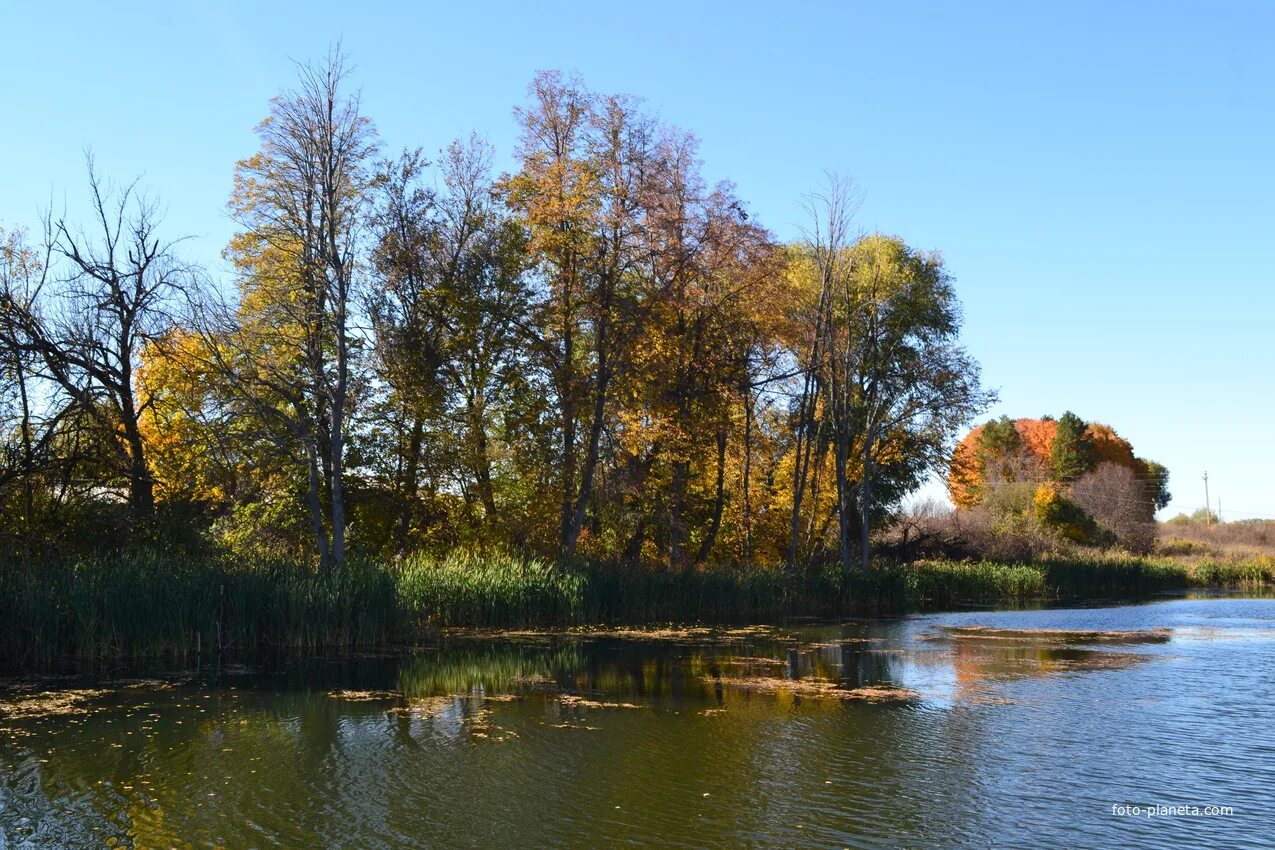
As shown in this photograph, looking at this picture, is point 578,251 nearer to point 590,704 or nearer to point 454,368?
point 454,368

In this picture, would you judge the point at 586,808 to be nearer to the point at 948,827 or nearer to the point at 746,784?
the point at 746,784

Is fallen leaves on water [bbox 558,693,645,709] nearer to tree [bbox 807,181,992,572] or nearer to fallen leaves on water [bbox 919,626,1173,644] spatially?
fallen leaves on water [bbox 919,626,1173,644]

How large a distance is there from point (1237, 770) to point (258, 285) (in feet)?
76.4

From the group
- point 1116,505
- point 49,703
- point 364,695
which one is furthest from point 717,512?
point 1116,505

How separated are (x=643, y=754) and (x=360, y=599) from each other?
1001 centimetres

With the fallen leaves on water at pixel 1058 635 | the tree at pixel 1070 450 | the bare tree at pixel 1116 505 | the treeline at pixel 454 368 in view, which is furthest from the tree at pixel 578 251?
the tree at pixel 1070 450

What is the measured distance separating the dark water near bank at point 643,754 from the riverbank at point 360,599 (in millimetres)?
1590

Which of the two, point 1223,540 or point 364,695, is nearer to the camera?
point 364,695

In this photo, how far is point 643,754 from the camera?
9.99 m

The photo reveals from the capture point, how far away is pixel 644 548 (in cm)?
3316

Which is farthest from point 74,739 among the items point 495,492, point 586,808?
point 495,492

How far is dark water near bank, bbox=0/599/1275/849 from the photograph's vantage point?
24.9 ft

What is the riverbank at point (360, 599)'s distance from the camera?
15070mm

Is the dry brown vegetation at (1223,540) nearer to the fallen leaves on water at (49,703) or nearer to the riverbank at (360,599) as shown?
the riverbank at (360,599)
